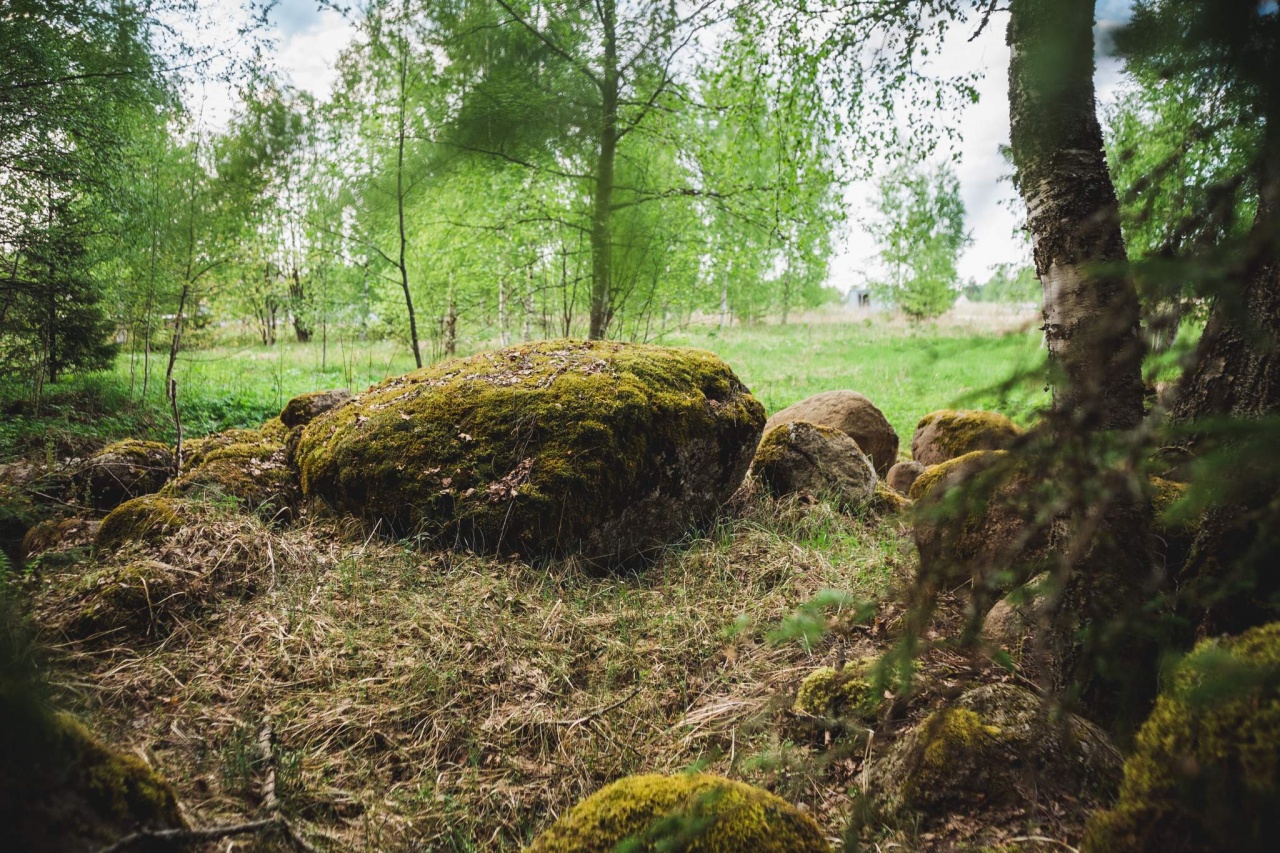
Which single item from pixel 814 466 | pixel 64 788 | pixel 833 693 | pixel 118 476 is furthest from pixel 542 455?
pixel 118 476

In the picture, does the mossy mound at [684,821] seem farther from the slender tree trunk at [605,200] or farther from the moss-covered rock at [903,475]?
the slender tree trunk at [605,200]

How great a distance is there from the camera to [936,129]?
430 centimetres

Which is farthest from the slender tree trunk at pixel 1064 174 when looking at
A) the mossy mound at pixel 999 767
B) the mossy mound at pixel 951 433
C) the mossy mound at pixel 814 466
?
the mossy mound at pixel 951 433

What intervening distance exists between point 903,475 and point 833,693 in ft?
13.7

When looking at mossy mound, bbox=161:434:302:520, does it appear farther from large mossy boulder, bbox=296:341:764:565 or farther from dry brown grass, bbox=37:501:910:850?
dry brown grass, bbox=37:501:910:850

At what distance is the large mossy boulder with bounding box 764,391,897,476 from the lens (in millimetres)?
6221

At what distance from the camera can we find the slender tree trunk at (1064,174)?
2.16 m

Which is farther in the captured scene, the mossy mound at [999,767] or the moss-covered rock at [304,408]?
the moss-covered rock at [304,408]

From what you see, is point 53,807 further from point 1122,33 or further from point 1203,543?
point 1203,543

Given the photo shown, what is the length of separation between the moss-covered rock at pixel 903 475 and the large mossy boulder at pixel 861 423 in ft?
0.88

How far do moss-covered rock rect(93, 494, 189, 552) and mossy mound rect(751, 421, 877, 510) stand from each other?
14.1ft

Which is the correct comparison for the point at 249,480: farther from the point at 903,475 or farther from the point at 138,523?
the point at 903,475

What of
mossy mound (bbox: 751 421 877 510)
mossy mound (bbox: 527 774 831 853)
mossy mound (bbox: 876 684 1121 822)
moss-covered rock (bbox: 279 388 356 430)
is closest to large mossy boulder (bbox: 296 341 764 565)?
mossy mound (bbox: 751 421 877 510)

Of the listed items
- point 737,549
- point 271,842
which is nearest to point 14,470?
point 271,842
